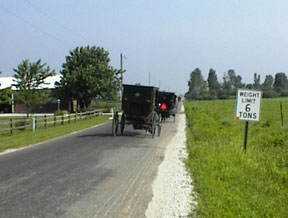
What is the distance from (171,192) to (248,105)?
5.90 m

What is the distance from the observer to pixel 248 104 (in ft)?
40.5

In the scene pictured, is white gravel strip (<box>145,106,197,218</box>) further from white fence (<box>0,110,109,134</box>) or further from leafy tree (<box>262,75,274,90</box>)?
leafy tree (<box>262,75,274,90</box>)

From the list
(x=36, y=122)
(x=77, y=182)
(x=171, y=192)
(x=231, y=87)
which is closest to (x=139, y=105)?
(x=36, y=122)

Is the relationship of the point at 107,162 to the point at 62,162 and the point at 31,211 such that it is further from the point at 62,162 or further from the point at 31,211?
the point at 31,211

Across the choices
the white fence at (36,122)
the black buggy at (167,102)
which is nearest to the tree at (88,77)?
the white fence at (36,122)

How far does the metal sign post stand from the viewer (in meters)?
12.3

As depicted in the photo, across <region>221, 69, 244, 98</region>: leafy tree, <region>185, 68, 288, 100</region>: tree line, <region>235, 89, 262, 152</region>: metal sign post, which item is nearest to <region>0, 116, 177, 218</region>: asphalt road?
<region>235, 89, 262, 152</region>: metal sign post

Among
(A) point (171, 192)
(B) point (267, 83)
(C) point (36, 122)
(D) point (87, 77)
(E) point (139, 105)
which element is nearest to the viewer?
(A) point (171, 192)

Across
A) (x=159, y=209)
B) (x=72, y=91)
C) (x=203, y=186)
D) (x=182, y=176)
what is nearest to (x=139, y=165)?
(x=182, y=176)

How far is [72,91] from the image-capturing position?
168 ft

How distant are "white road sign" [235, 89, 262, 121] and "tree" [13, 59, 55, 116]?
28.5 m

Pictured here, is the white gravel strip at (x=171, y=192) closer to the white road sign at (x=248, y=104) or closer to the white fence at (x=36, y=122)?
the white road sign at (x=248, y=104)

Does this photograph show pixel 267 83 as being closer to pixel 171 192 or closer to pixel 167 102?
pixel 167 102

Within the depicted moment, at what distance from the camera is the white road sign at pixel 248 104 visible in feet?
40.3
